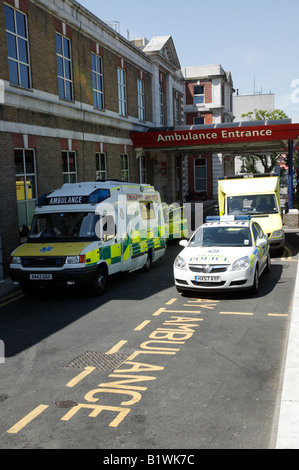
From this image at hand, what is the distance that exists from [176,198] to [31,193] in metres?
22.1

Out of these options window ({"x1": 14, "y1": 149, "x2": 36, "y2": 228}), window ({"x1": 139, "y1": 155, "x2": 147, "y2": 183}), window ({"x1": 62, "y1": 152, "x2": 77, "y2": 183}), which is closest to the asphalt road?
window ({"x1": 14, "y1": 149, "x2": 36, "y2": 228})

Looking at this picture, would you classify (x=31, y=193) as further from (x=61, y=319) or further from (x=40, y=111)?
(x=61, y=319)

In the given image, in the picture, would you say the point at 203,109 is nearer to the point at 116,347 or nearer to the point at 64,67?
the point at 64,67

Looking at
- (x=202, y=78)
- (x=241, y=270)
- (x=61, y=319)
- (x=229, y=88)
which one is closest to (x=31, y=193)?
(x=61, y=319)

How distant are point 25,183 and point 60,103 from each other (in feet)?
13.1

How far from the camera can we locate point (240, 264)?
34.2 ft

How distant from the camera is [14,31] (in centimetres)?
1538

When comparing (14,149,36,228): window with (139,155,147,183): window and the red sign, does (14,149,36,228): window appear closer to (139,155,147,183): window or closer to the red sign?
the red sign

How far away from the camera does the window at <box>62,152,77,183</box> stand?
18656 mm

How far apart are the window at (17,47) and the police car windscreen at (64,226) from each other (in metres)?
5.69

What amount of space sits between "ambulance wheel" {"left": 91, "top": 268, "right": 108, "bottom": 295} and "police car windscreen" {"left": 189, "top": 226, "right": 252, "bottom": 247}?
2.30 meters

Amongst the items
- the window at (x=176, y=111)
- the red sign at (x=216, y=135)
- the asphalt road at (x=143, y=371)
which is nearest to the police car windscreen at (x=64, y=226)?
the asphalt road at (x=143, y=371)

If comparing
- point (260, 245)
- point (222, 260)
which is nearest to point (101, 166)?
point (260, 245)

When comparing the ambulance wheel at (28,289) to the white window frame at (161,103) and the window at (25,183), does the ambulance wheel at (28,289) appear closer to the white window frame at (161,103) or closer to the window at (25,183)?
the window at (25,183)
